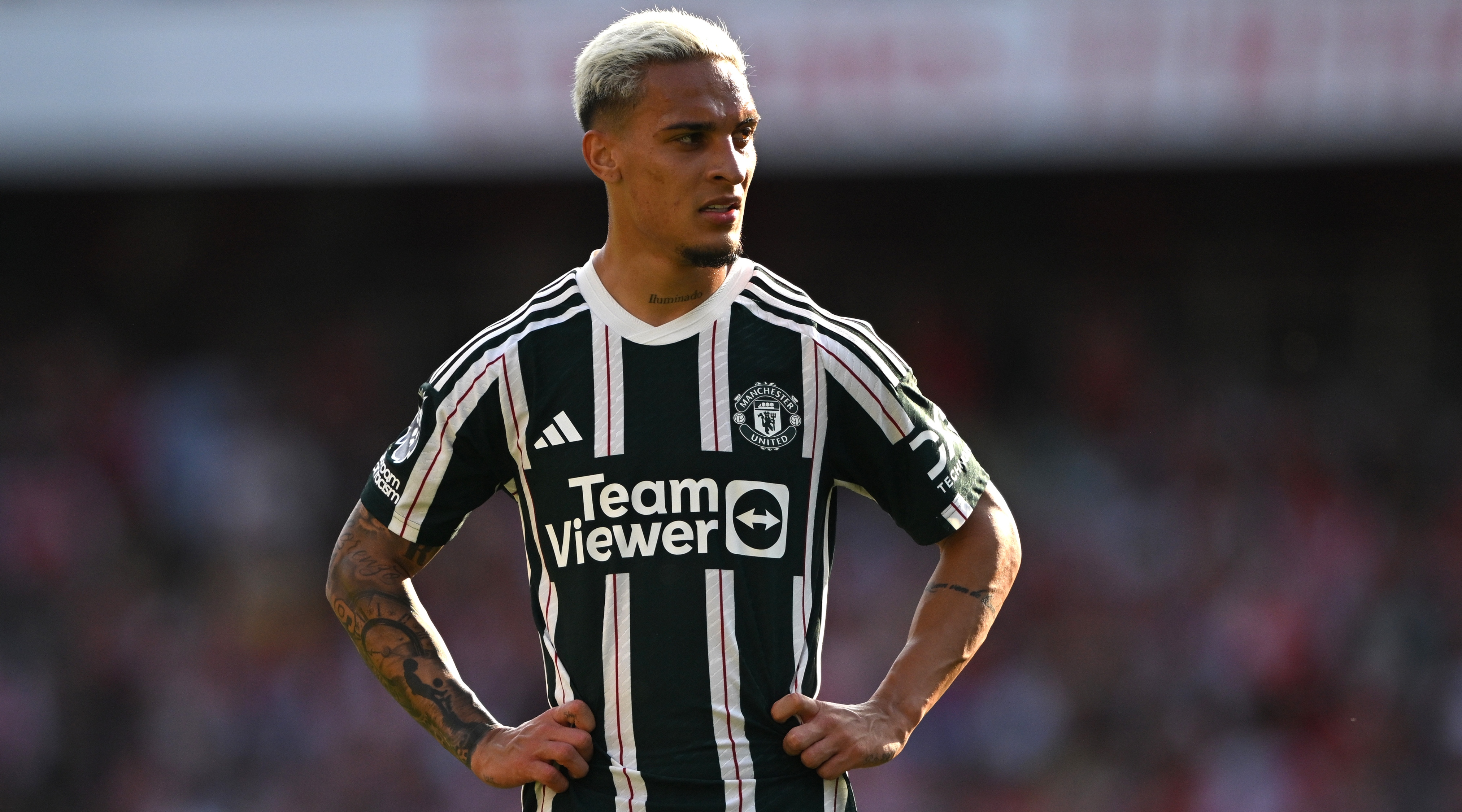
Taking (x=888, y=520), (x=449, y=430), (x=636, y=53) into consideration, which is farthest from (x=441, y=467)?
(x=888, y=520)

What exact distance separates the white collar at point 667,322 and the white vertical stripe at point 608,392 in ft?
0.07

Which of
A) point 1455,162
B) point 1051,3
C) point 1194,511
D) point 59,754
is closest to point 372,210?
point 59,754

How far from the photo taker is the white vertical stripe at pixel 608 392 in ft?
8.45

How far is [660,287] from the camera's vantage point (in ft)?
8.74

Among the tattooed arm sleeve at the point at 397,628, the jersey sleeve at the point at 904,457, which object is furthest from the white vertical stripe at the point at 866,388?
the tattooed arm sleeve at the point at 397,628

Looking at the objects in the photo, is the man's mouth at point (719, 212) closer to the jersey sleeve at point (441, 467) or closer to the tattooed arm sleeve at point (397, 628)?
the jersey sleeve at point (441, 467)

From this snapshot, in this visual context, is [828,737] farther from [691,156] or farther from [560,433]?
[691,156]

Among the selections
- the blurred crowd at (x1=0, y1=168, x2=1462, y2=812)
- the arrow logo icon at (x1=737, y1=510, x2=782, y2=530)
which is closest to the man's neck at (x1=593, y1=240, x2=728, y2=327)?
the arrow logo icon at (x1=737, y1=510, x2=782, y2=530)

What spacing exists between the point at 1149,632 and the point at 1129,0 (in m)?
3.86

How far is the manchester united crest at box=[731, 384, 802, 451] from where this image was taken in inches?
101

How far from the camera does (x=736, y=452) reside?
255 centimetres

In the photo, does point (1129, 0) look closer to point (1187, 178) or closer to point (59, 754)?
point (1187, 178)

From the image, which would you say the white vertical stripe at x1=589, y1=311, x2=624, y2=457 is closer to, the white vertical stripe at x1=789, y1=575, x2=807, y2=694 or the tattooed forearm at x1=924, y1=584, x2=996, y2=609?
the white vertical stripe at x1=789, y1=575, x2=807, y2=694

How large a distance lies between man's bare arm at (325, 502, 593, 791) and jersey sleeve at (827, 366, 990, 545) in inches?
25.1
